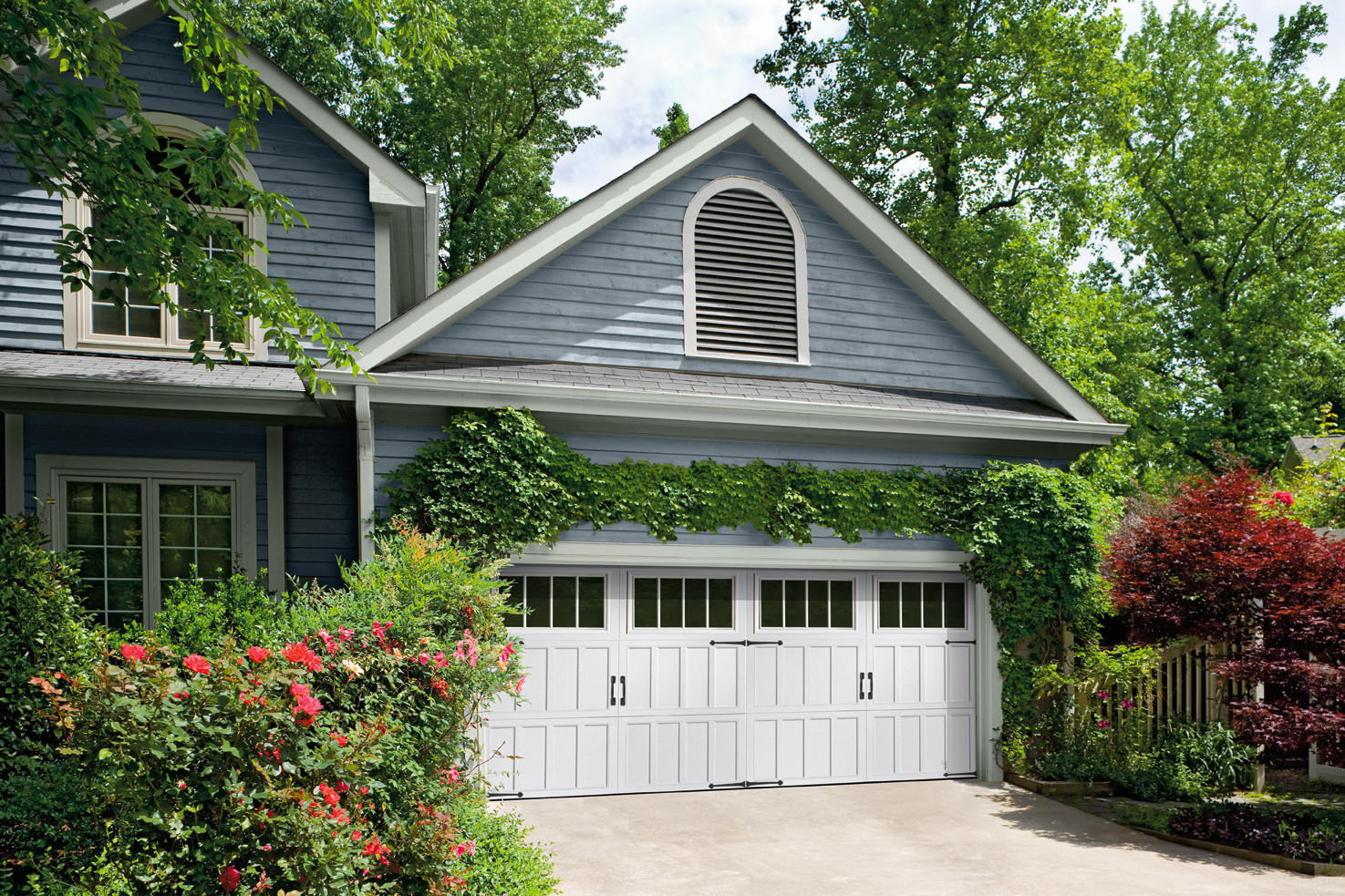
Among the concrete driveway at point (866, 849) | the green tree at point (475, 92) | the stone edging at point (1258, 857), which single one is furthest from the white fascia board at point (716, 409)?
the green tree at point (475, 92)

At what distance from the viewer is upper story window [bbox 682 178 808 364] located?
1088cm

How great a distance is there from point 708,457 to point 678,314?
5.66 feet

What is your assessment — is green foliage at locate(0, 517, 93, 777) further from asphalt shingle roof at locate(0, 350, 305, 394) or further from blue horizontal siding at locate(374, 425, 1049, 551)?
blue horizontal siding at locate(374, 425, 1049, 551)

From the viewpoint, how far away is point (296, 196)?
1086cm

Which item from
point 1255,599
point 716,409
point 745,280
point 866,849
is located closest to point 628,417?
point 716,409

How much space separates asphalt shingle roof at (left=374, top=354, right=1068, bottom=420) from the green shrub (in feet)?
13.2

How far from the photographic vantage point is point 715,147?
35.8 ft

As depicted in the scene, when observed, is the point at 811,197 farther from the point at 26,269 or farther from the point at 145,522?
the point at 26,269

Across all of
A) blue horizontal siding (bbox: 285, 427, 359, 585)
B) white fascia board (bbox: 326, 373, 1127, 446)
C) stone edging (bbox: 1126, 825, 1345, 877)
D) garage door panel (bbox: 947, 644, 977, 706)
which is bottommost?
stone edging (bbox: 1126, 825, 1345, 877)

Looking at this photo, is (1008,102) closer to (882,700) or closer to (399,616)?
(882,700)

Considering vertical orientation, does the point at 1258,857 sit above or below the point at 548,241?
below

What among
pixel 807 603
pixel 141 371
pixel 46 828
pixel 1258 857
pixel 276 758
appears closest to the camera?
pixel 276 758

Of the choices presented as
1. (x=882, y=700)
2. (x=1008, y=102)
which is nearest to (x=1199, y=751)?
(x=882, y=700)

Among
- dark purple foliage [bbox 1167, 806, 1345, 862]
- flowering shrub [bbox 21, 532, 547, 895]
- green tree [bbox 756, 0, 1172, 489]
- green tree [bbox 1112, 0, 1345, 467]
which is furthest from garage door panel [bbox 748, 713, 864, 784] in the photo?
green tree [bbox 1112, 0, 1345, 467]
